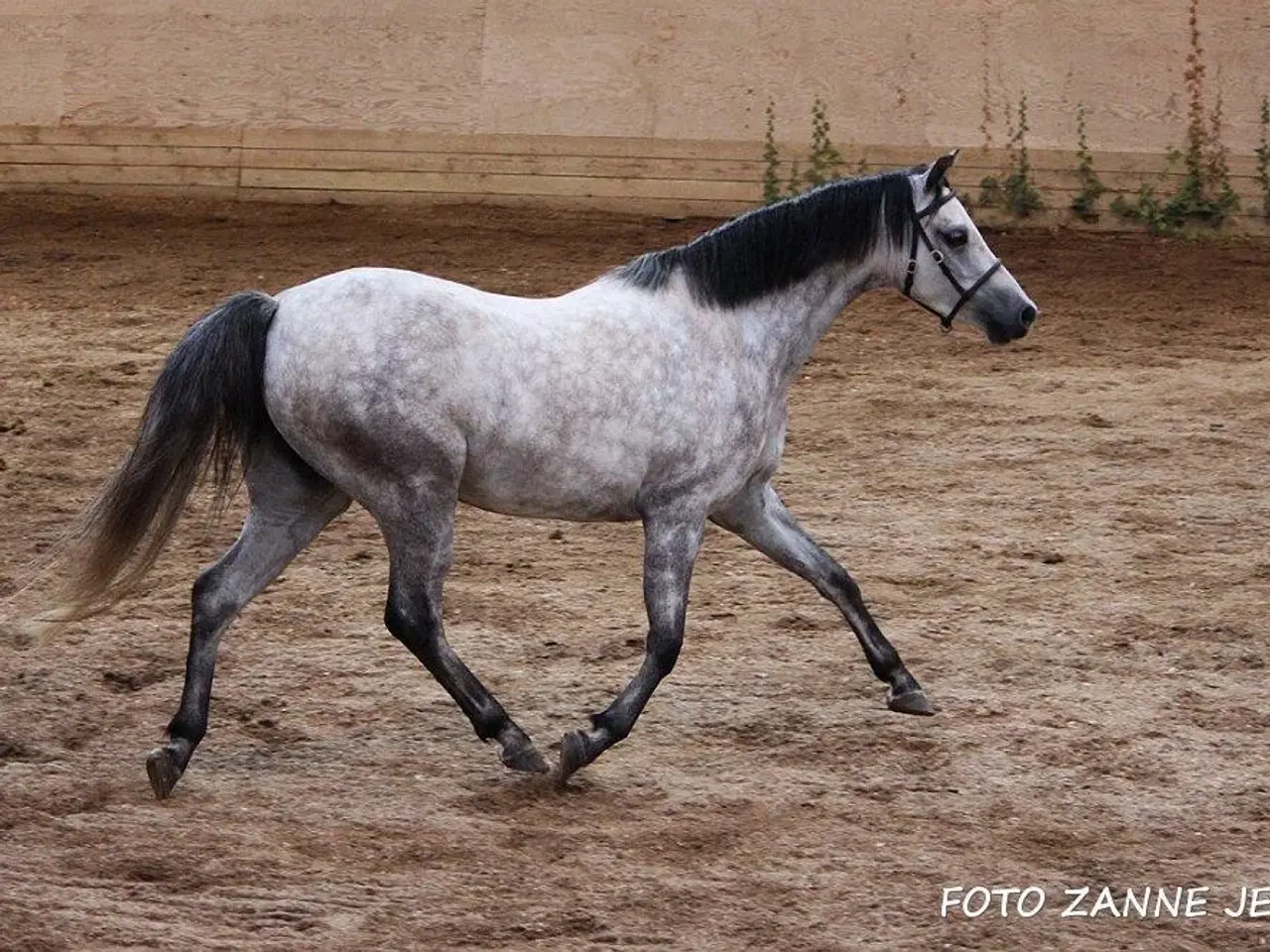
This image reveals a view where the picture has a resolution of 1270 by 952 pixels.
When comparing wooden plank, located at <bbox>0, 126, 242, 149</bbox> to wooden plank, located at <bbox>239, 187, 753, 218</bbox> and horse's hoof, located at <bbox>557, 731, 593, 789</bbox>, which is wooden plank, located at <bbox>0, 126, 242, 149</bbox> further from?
horse's hoof, located at <bbox>557, 731, 593, 789</bbox>

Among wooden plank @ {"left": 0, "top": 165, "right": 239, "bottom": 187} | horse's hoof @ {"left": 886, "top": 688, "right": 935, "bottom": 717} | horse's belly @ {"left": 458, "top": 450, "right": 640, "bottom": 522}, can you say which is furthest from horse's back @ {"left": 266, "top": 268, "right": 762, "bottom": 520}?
wooden plank @ {"left": 0, "top": 165, "right": 239, "bottom": 187}

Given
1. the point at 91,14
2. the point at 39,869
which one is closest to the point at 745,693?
the point at 39,869

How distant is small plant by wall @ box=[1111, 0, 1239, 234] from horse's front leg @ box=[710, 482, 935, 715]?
20.3 ft

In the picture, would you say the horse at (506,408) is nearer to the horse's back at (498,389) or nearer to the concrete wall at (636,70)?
the horse's back at (498,389)

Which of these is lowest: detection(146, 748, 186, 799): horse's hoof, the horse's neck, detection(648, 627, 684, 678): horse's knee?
detection(146, 748, 186, 799): horse's hoof

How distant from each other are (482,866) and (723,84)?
7.79 m

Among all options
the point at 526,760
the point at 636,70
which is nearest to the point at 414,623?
the point at 526,760

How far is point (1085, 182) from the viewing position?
1174 cm

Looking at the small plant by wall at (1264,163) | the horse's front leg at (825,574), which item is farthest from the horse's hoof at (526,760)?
the small plant by wall at (1264,163)

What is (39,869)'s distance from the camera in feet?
15.3

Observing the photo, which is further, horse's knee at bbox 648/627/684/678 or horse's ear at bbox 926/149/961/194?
horse's ear at bbox 926/149/961/194

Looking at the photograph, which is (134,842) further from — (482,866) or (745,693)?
(745,693)

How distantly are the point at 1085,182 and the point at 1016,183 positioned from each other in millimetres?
422

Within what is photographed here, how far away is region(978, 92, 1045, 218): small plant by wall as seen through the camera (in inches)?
459
